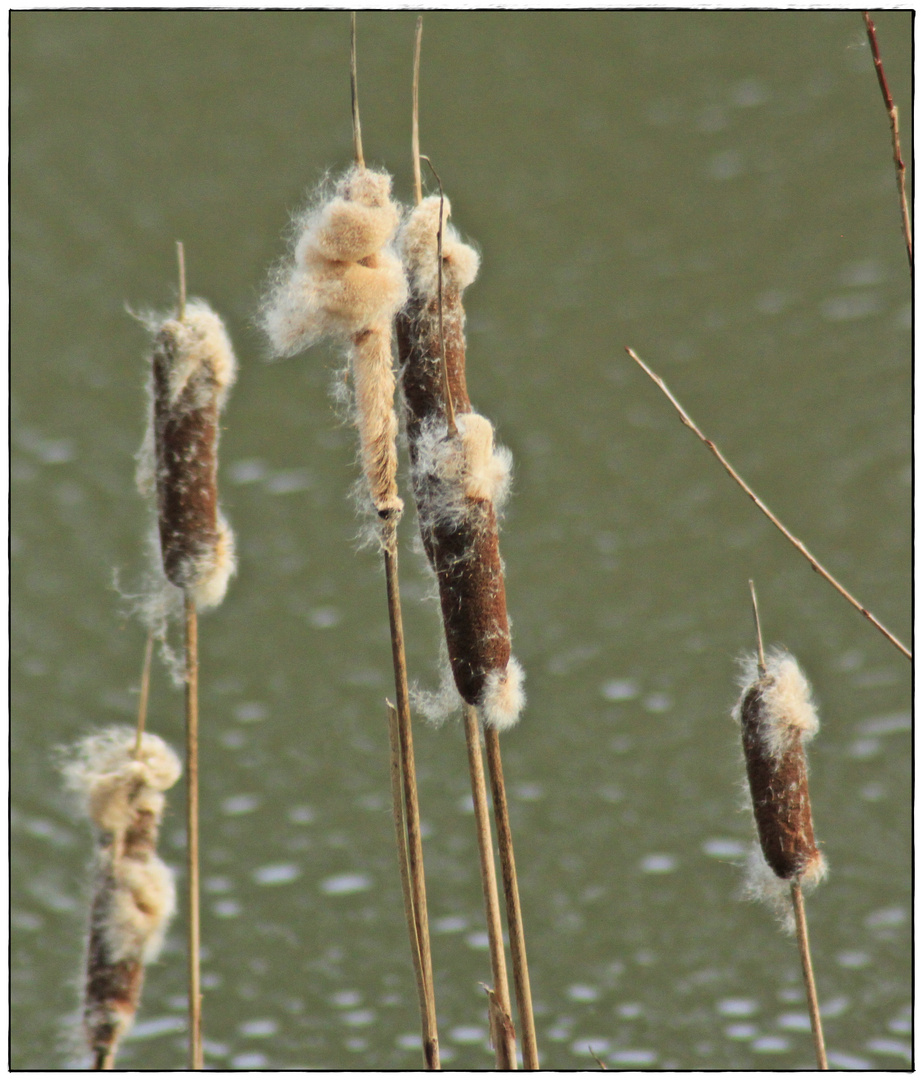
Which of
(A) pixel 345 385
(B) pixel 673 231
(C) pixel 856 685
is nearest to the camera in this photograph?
(A) pixel 345 385

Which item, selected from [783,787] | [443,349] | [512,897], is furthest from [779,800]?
[443,349]

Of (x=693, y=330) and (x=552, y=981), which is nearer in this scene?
(x=552, y=981)

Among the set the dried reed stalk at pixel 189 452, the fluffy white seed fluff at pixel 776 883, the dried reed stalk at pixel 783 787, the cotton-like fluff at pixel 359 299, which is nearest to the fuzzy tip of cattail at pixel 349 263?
the cotton-like fluff at pixel 359 299

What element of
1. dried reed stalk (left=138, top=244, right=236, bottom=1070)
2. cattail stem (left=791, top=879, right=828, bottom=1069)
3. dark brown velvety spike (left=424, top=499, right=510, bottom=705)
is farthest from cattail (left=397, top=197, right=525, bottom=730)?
cattail stem (left=791, top=879, right=828, bottom=1069)

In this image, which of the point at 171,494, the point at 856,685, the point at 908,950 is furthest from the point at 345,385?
the point at 856,685

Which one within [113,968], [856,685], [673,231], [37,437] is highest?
[673,231]

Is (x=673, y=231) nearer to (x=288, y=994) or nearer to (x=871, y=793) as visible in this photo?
(x=871, y=793)

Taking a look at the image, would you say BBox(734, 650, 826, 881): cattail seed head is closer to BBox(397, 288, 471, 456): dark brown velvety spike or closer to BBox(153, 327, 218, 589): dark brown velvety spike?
BBox(397, 288, 471, 456): dark brown velvety spike
